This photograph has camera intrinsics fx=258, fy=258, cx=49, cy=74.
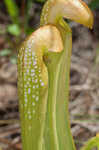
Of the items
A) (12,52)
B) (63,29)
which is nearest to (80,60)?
(12,52)

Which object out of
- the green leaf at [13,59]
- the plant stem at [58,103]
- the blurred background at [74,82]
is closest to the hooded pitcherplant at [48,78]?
the plant stem at [58,103]

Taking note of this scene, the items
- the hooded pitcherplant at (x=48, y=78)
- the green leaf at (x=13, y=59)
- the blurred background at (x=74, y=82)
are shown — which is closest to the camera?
the hooded pitcherplant at (x=48, y=78)

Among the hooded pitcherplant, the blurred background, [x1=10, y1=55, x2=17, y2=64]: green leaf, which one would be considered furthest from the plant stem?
[x1=10, y1=55, x2=17, y2=64]: green leaf

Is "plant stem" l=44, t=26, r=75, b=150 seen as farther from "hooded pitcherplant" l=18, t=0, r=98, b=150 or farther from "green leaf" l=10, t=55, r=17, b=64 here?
"green leaf" l=10, t=55, r=17, b=64

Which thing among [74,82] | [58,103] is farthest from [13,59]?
[58,103]

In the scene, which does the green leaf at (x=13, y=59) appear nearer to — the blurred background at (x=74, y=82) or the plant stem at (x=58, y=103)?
the blurred background at (x=74, y=82)

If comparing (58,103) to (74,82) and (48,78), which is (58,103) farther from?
(74,82)

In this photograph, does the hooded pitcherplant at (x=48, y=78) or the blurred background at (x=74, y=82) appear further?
the blurred background at (x=74, y=82)
